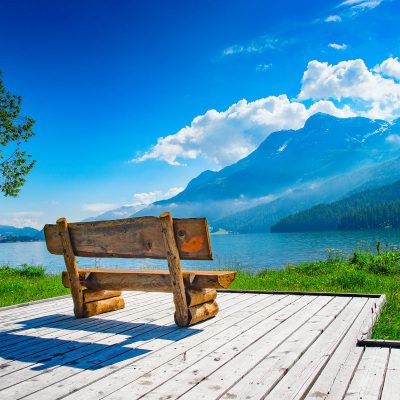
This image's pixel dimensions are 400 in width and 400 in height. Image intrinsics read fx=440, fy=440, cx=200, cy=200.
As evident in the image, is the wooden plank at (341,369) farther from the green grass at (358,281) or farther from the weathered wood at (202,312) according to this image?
the weathered wood at (202,312)

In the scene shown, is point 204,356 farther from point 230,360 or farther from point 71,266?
point 71,266

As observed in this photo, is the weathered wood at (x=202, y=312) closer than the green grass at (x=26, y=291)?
Yes

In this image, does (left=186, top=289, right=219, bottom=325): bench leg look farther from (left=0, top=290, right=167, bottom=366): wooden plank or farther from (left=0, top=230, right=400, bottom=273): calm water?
(left=0, top=230, right=400, bottom=273): calm water

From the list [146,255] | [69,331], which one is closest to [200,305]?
[146,255]

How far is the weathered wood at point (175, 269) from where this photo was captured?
17.4ft

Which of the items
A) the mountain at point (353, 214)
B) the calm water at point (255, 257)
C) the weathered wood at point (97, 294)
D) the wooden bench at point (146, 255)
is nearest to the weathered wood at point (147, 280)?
the wooden bench at point (146, 255)

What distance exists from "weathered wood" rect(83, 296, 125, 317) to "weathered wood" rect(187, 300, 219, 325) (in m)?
1.65

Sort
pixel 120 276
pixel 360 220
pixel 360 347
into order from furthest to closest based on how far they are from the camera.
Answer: pixel 360 220, pixel 120 276, pixel 360 347

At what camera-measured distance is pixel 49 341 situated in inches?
199

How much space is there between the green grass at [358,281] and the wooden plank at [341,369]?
16.6 inches

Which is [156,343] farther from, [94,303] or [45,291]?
[45,291]

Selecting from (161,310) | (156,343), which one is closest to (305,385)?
(156,343)

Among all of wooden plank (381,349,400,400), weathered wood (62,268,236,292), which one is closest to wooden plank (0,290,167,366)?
weathered wood (62,268,236,292)

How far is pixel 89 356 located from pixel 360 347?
104 inches
